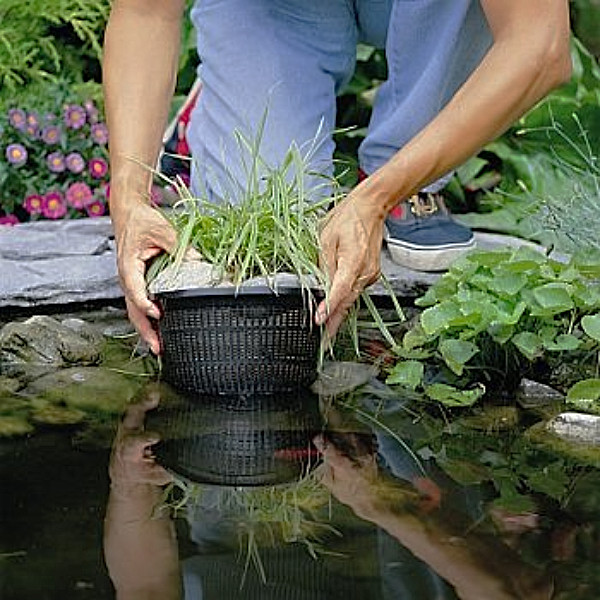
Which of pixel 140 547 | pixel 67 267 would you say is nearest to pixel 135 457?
pixel 140 547

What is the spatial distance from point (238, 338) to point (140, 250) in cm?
23

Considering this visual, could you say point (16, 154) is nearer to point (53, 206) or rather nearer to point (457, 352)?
point (53, 206)

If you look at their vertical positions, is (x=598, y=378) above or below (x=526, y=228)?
above

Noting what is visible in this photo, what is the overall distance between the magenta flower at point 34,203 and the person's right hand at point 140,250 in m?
1.60

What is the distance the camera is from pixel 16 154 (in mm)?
4262

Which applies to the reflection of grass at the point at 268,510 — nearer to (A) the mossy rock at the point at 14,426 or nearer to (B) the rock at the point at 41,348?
(A) the mossy rock at the point at 14,426

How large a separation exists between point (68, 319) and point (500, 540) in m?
1.43

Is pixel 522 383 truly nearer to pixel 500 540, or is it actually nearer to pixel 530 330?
pixel 530 330

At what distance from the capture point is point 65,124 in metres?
4.36

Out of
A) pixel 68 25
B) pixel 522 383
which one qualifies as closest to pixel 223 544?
pixel 522 383

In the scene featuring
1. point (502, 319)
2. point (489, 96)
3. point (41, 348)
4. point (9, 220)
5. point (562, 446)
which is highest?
point (489, 96)

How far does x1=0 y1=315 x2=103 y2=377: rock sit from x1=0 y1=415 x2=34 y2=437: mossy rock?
0.27 m

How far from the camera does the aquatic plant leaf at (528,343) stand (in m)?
2.69

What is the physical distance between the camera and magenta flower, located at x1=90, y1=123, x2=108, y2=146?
14.4ft
